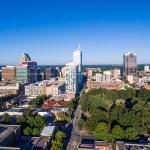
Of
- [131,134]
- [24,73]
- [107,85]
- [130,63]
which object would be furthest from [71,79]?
[130,63]

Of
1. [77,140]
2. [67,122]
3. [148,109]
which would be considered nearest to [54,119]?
[67,122]

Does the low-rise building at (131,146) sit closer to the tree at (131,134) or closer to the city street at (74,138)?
the tree at (131,134)

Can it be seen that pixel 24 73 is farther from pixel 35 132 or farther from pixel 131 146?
pixel 131 146

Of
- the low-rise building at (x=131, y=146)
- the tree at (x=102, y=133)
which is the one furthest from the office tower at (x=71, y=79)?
the low-rise building at (x=131, y=146)

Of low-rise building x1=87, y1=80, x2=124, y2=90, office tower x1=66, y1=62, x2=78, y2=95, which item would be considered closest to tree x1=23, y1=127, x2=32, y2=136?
office tower x1=66, y1=62, x2=78, y2=95

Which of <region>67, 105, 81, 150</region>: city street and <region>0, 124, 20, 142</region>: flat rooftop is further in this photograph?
<region>67, 105, 81, 150</region>: city street

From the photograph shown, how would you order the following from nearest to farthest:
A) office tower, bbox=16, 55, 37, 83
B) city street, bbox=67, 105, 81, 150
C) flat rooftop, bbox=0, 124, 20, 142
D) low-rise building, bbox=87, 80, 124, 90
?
flat rooftop, bbox=0, 124, 20, 142
city street, bbox=67, 105, 81, 150
low-rise building, bbox=87, 80, 124, 90
office tower, bbox=16, 55, 37, 83

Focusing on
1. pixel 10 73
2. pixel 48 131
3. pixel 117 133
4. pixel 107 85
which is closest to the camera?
pixel 117 133

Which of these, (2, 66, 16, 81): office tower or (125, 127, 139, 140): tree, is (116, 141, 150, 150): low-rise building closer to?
(125, 127, 139, 140): tree
